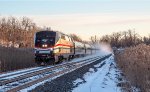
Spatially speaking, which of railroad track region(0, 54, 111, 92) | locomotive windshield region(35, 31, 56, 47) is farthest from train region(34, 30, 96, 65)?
railroad track region(0, 54, 111, 92)

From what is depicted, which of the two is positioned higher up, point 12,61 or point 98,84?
point 12,61

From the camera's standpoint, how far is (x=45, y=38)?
33469 mm

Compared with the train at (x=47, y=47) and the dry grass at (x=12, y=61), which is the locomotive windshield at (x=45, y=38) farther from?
the dry grass at (x=12, y=61)

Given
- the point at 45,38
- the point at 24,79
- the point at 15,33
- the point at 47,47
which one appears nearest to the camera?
the point at 24,79

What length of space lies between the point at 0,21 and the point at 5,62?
217 feet

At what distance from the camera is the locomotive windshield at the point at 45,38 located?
108 ft

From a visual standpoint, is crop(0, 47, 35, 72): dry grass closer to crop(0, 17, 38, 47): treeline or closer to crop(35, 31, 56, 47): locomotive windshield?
crop(35, 31, 56, 47): locomotive windshield

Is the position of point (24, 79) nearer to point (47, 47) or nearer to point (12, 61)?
point (12, 61)

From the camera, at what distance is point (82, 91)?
13.5 metres

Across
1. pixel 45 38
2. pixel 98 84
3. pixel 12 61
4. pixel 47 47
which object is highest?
pixel 45 38

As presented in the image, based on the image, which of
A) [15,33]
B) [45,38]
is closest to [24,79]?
[45,38]

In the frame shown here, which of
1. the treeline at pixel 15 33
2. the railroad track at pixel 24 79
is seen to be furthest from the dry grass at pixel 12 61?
the treeline at pixel 15 33

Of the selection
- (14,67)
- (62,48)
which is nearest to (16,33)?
(62,48)

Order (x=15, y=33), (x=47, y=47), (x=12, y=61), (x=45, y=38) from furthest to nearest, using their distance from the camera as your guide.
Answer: (x=15, y=33), (x=45, y=38), (x=47, y=47), (x=12, y=61)
